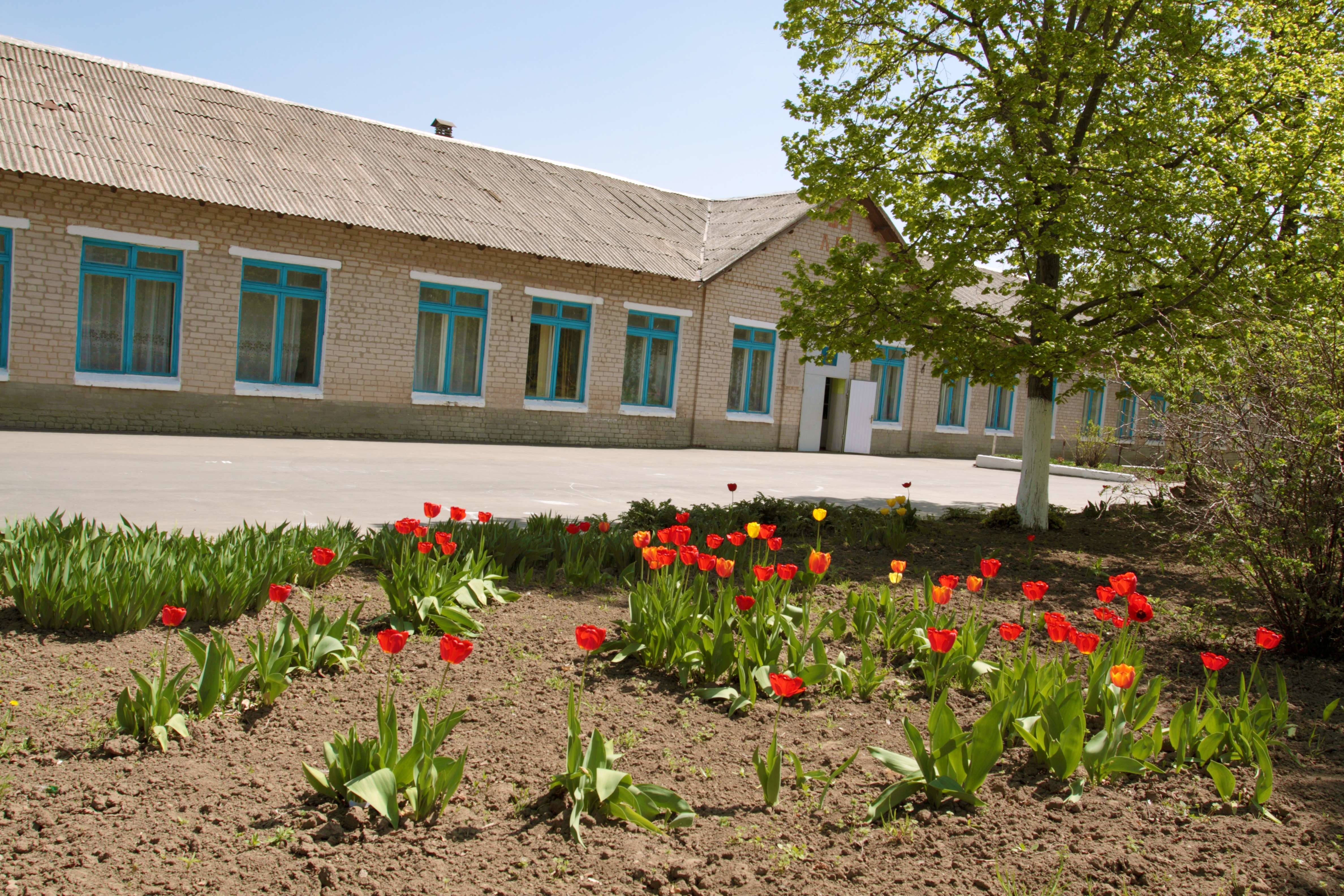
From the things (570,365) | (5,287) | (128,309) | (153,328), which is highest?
(5,287)

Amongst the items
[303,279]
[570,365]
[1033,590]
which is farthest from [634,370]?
[1033,590]

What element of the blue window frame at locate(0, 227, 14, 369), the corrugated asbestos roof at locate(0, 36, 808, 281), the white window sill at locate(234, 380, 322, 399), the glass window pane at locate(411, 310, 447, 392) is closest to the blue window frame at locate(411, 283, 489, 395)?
the glass window pane at locate(411, 310, 447, 392)

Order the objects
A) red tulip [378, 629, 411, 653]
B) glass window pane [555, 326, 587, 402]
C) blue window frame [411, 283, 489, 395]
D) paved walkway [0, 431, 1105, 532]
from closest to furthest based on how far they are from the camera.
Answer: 1. red tulip [378, 629, 411, 653]
2. paved walkway [0, 431, 1105, 532]
3. blue window frame [411, 283, 489, 395]
4. glass window pane [555, 326, 587, 402]

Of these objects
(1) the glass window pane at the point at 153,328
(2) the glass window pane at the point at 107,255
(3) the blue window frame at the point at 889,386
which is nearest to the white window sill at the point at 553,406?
(1) the glass window pane at the point at 153,328

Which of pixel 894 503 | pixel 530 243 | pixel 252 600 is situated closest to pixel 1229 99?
pixel 894 503

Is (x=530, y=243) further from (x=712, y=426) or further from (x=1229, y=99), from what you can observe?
(x=1229, y=99)

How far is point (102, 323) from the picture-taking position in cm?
1515

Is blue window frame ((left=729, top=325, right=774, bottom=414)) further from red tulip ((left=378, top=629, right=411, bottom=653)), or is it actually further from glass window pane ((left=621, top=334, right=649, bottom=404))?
red tulip ((left=378, top=629, right=411, bottom=653))

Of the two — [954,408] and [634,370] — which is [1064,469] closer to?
[954,408]

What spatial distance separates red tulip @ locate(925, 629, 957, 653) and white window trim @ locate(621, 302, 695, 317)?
1741 centimetres

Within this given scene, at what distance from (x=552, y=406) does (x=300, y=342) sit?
5.06 meters

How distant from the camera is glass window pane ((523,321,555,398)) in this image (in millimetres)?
19406

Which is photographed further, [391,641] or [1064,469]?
A: [1064,469]

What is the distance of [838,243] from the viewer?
9.68m
